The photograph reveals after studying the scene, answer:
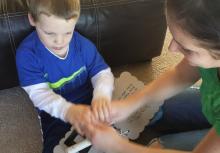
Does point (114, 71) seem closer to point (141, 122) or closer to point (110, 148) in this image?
point (141, 122)

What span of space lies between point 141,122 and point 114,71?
1.40ft

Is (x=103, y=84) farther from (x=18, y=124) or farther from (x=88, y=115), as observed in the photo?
(x=18, y=124)

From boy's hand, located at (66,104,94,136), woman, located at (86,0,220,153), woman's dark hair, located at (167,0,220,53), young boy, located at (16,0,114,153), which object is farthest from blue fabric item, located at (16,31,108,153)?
woman's dark hair, located at (167,0,220,53)

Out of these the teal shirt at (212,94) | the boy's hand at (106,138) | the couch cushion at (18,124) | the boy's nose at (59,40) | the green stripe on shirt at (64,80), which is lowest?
the couch cushion at (18,124)

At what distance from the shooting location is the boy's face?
3.21 ft

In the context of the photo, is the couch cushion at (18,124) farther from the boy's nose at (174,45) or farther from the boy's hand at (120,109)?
the boy's nose at (174,45)

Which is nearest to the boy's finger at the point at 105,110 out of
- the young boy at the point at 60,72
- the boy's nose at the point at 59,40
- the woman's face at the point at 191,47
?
the young boy at the point at 60,72

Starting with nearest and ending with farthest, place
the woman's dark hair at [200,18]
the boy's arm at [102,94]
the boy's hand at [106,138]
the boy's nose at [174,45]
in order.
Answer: the woman's dark hair at [200,18] < the boy's nose at [174,45] < the boy's hand at [106,138] < the boy's arm at [102,94]

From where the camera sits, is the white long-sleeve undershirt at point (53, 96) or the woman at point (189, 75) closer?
the woman at point (189, 75)

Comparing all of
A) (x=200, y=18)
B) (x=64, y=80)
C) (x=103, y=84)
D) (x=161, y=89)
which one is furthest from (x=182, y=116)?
(x=200, y=18)

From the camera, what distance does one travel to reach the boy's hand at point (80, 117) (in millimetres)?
935

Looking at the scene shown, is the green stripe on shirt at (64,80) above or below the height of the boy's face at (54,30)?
below

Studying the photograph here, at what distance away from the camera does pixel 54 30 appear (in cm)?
99

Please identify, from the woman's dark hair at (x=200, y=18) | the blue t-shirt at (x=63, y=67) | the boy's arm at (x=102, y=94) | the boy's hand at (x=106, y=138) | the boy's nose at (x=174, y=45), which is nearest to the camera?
the woman's dark hair at (x=200, y=18)
